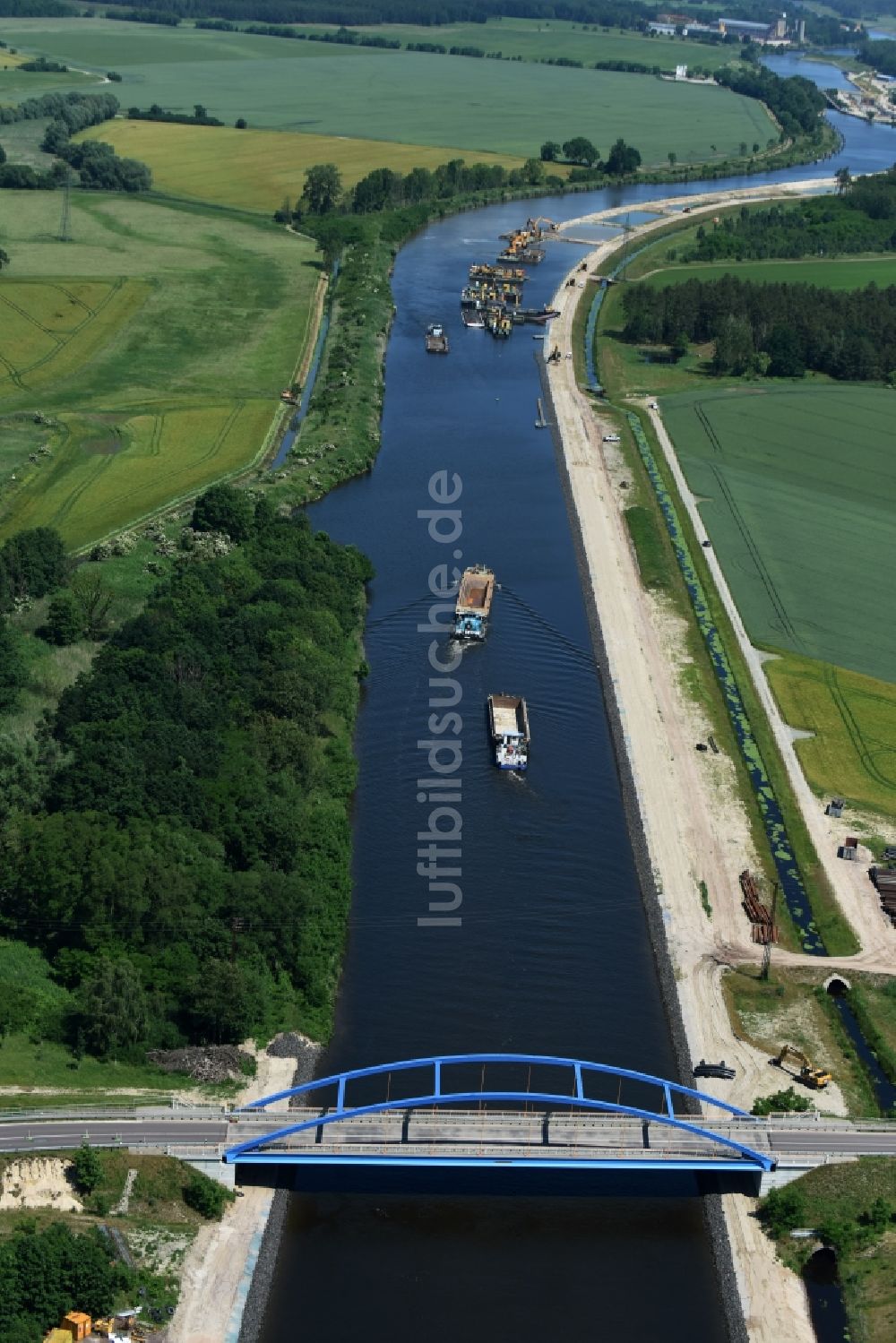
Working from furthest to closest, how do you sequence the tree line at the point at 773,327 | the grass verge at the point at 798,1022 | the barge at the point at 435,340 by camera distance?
the barge at the point at 435,340 → the tree line at the point at 773,327 → the grass verge at the point at 798,1022

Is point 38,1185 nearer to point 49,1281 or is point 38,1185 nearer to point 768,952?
point 49,1281

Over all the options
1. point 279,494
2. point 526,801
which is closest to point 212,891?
point 526,801

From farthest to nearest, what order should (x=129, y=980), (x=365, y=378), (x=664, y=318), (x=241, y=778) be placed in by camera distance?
(x=664, y=318), (x=365, y=378), (x=241, y=778), (x=129, y=980)

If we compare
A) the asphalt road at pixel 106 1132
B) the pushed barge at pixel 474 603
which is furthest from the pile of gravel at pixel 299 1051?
the pushed barge at pixel 474 603

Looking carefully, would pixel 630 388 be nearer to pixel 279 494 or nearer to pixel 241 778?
pixel 279 494

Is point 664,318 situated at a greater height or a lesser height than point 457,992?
greater

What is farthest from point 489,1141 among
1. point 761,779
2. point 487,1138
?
point 761,779

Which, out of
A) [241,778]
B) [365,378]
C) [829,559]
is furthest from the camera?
[365,378]

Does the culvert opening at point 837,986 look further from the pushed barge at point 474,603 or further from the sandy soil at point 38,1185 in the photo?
the pushed barge at point 474,603
